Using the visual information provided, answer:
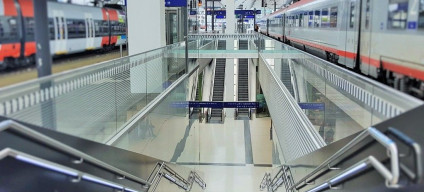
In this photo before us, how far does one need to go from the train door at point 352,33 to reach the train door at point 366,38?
31cm

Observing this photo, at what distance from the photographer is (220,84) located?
3578 centimetres

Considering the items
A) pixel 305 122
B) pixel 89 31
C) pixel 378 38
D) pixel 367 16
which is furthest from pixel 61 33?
pixel 367 16

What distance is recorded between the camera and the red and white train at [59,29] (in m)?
5.10

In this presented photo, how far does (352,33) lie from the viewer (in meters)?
9.16

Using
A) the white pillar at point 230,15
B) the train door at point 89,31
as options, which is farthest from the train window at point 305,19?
the white pillar at point 230,15

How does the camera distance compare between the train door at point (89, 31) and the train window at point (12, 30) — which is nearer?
the train window at point (12, 30)

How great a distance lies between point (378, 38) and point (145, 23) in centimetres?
905

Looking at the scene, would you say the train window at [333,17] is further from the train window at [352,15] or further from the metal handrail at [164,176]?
the metal handrail at [164,176]

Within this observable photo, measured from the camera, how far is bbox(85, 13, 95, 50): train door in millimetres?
9260

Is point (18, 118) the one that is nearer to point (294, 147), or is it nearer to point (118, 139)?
point (118, 139)

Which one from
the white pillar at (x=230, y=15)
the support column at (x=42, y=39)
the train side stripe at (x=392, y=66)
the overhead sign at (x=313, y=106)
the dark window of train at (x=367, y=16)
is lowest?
the overhead sign at (x=313, y=106)

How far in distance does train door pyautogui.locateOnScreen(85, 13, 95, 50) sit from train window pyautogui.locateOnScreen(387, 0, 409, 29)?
578cm

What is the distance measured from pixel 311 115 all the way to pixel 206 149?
49.9ft

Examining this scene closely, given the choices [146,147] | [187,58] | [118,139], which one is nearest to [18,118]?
[118,139]
